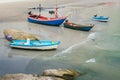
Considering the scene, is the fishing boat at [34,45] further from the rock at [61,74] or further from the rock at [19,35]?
the rock at [61,74]

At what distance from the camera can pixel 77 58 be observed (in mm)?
24844

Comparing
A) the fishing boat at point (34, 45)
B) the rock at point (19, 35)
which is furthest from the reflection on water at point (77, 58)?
the rock at point (19, 35)

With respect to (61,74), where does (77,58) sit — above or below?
below

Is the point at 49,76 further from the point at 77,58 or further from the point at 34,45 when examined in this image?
the point at 34,45

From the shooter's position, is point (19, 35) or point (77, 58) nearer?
point (77, 58)

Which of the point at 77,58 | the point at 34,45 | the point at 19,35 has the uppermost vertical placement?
the point at 19,35

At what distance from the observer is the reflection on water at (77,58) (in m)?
22.0

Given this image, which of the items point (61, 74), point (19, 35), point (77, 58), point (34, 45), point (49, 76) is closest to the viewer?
point (49, 76)

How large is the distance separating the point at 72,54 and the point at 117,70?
5.16 m

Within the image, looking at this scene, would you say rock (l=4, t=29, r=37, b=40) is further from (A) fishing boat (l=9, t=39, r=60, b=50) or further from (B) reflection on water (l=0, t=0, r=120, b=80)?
Result: (A) fishing boat (l=9, t=39, r=60, b=50)

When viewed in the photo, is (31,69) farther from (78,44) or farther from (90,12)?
(90,12)

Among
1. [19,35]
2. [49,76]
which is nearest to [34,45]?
[19,35]

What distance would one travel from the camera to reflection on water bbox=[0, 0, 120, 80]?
2198cm

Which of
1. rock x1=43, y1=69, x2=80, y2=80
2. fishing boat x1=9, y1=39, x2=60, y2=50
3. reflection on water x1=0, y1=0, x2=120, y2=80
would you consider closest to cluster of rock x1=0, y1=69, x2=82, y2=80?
rock x1=43, y1=69, x2=80, y2=80
